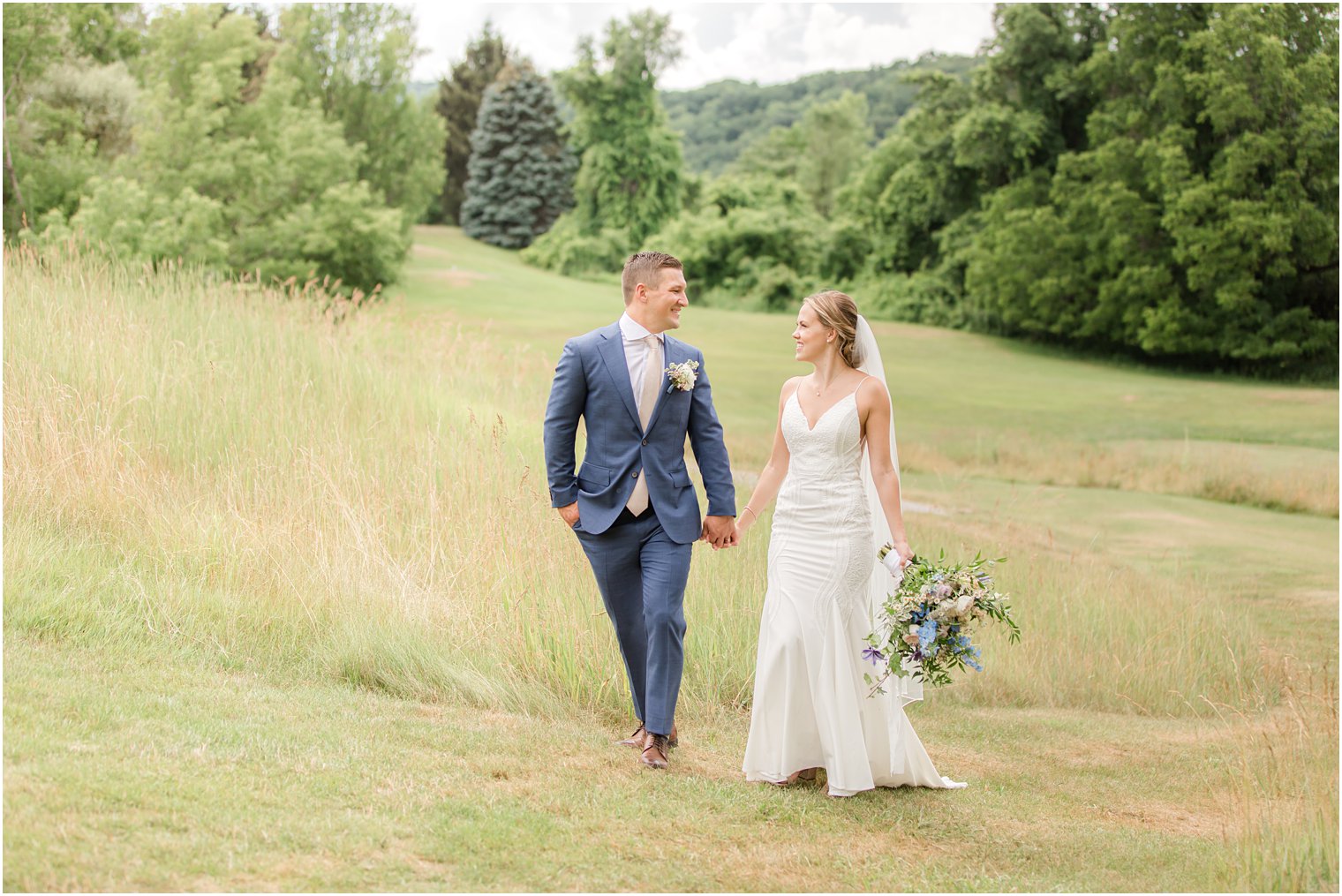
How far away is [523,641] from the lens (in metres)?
5.84

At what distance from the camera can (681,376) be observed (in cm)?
472

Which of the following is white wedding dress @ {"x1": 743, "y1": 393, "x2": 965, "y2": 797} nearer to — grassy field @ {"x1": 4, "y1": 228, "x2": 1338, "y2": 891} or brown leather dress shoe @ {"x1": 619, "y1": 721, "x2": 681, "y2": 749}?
grassy field @ {"x1": 4, "y1": 228, "x2": 1338, "y2": 891}

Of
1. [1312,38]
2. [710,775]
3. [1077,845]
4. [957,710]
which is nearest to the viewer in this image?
[1077,845]

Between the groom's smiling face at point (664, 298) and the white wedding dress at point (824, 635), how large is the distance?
63 cm

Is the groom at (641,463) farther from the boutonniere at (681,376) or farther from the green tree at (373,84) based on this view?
the green tree at (373,84)

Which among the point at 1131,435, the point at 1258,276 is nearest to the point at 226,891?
the point at 1131,435

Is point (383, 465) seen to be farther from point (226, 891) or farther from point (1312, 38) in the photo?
point (1312, 38)

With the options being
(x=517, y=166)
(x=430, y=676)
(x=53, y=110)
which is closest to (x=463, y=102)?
(x=517, y=166)

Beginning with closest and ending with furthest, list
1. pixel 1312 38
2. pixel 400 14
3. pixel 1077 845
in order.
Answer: pixel 1077 845
pixel 1312 38
pixel 400 14

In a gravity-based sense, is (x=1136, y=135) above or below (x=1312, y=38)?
below

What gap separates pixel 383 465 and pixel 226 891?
14.7 feet

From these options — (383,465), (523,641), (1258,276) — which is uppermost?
(1258,276)

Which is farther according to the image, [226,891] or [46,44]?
[46,44]

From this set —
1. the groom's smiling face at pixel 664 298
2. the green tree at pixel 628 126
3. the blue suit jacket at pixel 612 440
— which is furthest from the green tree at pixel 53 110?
the groom's smiling face at pixel 664 298
